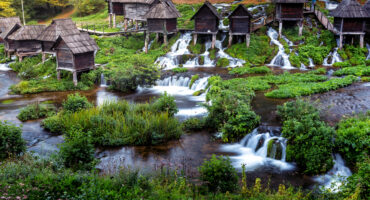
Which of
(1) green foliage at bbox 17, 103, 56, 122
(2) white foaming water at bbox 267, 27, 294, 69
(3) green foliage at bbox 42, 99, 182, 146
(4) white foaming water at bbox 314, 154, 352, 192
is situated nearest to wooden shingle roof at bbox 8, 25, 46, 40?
(1) green foliage at bbox 17, 103, 56, 122

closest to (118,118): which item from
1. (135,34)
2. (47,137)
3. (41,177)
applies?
(47,137)

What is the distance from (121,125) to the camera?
1752cm

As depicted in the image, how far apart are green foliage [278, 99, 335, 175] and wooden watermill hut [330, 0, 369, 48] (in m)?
17.4

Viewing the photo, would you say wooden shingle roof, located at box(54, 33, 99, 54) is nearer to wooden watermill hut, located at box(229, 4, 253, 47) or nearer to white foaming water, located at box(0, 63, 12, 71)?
white foaming water, located at box(0, 63, 12, 71)

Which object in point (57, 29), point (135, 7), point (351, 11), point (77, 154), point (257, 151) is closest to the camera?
point (77, 154)

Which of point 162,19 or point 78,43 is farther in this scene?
point 162,19

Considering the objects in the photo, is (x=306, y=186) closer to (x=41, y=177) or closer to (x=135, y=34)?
(x=41, y=177)

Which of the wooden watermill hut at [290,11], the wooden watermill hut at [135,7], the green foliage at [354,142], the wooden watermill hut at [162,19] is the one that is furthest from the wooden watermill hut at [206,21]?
the green foliage at [354,142]

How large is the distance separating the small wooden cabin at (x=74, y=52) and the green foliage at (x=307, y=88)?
13.9m

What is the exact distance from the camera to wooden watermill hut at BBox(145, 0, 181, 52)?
33.6 m

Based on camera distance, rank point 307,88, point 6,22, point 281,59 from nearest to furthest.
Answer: point 307,88, point 281,59, point 6,22

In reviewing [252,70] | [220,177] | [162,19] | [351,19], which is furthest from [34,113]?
[351,19]

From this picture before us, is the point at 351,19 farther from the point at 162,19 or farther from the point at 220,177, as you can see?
the point at 220,177

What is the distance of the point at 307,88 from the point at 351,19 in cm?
1192
